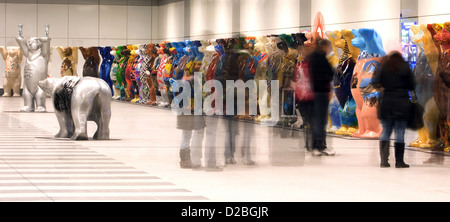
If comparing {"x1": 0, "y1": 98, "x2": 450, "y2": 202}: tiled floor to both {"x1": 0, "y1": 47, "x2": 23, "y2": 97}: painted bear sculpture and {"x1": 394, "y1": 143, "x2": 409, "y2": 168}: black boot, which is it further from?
{"x1": 0, "y1": 47, "x2": 23, "y2": 97}: painted bear sculpture

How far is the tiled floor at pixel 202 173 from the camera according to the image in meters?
7.65

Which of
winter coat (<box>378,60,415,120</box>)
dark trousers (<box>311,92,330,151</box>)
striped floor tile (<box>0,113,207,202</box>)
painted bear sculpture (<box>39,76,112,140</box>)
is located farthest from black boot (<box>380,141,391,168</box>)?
painted bear sculpture (<box>39,76,112,140</box>)

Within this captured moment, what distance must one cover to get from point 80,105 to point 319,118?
155 inches

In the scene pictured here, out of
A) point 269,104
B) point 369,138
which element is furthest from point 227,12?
point 369,138

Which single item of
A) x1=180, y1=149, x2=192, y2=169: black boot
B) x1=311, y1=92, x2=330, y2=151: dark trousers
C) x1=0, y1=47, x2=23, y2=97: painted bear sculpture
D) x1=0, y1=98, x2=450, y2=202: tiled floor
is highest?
x1=0, y1=47, x2=23, y2=97: painted bear sculpture

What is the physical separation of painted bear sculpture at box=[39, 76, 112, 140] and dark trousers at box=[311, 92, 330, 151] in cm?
362

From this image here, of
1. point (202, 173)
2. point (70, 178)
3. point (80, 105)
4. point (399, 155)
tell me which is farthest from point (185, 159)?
point (80, 105)

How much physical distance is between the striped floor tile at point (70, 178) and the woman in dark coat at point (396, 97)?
2841mm

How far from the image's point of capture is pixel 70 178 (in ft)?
28.8

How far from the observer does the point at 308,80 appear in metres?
11.5

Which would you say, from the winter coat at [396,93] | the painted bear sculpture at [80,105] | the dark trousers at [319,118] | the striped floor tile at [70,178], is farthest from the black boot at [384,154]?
the painted bear sculpture at [80,105]

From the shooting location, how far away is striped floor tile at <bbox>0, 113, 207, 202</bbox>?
7455 millimetres
